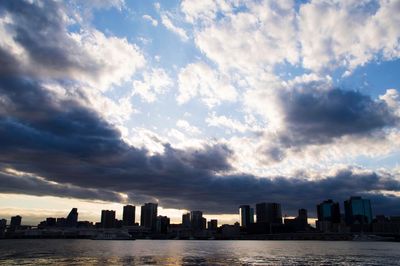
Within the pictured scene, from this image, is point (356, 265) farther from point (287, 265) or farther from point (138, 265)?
point (138, 265)

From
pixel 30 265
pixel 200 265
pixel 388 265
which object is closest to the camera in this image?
pixel 30 265

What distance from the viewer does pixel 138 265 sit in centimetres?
10200

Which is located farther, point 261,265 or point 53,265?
point 261,265

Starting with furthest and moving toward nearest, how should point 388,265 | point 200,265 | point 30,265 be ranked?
point 388,265
point 200,265
point 30,265

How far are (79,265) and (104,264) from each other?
25.7ft

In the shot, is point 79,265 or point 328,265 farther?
point 328,265

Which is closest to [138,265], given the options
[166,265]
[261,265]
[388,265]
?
[166,265]

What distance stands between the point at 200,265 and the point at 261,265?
18.5 metres

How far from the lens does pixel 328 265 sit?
108438mm

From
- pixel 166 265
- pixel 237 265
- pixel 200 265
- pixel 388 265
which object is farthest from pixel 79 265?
pixel 388 265

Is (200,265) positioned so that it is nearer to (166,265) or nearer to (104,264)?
(166,265)

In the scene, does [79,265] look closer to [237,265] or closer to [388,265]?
[237,265]

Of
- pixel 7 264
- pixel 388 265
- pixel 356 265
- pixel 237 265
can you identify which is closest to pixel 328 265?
pixel 356 265

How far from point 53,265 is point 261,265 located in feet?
196
